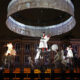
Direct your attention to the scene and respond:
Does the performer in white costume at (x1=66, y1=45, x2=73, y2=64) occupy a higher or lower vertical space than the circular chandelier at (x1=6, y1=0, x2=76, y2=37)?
lower

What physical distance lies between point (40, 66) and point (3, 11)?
4.50 meters

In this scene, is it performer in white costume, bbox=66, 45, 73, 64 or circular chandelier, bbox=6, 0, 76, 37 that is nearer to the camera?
circular chandelier, bbox=6, 0, 76, 37

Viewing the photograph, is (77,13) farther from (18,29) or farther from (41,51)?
(18,29)

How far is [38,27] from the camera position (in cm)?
1442

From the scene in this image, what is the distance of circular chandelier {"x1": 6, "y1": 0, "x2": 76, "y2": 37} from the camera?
8.74 meters

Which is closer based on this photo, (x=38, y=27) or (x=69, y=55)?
(x=69, y=55)

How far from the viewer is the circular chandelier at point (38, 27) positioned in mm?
8742

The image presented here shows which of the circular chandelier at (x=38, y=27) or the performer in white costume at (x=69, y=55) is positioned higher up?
the circular chandelier at (x=38, y=27)

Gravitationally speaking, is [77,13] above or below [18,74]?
above

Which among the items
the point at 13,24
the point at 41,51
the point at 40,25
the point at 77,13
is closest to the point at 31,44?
the point at 40,25

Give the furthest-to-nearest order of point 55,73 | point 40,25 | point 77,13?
point 40,25 < point 77,13 < point 55,73

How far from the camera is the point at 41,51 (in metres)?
10.6

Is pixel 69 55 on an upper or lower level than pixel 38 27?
lower

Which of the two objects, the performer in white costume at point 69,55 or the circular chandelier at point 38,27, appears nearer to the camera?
the circular chandelier at point 38,27
